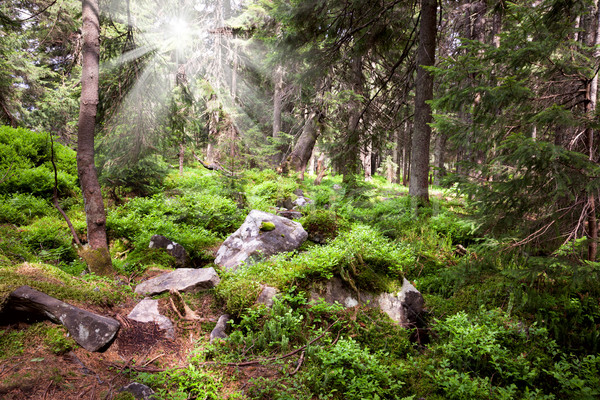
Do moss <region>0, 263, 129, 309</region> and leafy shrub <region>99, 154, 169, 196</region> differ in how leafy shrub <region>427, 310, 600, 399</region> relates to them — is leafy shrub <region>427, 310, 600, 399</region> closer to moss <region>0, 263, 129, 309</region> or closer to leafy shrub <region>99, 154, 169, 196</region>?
moss <region>0, 263, 129, 309</region>

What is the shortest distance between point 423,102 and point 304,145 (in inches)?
262

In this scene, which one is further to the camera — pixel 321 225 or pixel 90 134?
pixel 321 225

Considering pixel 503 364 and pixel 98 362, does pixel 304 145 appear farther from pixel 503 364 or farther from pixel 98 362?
pixel 98 362

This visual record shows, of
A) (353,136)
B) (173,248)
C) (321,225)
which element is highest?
(353,136)

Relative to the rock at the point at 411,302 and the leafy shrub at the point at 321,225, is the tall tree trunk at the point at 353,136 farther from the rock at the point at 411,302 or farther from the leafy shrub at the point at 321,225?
the rock at the point at 411,302

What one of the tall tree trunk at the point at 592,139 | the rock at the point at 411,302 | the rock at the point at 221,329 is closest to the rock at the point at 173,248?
the rock at the point at 221,329

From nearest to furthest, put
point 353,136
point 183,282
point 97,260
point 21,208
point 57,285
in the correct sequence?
point 57,285 < point 183,282 < point 97,260 < point 21,208 < point 353,136

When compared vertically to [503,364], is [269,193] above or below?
above

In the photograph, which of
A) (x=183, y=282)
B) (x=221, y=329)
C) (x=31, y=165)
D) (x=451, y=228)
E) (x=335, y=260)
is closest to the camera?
(x=221, y=329)

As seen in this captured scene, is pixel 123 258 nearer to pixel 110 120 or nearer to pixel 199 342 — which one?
pixel 110 120

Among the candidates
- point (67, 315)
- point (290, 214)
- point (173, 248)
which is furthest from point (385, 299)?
point (173, 248)

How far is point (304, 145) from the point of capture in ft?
44.2

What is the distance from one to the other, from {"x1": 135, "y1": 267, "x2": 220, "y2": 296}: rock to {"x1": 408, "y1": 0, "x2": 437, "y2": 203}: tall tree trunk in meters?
5.87

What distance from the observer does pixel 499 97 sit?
146 inches
